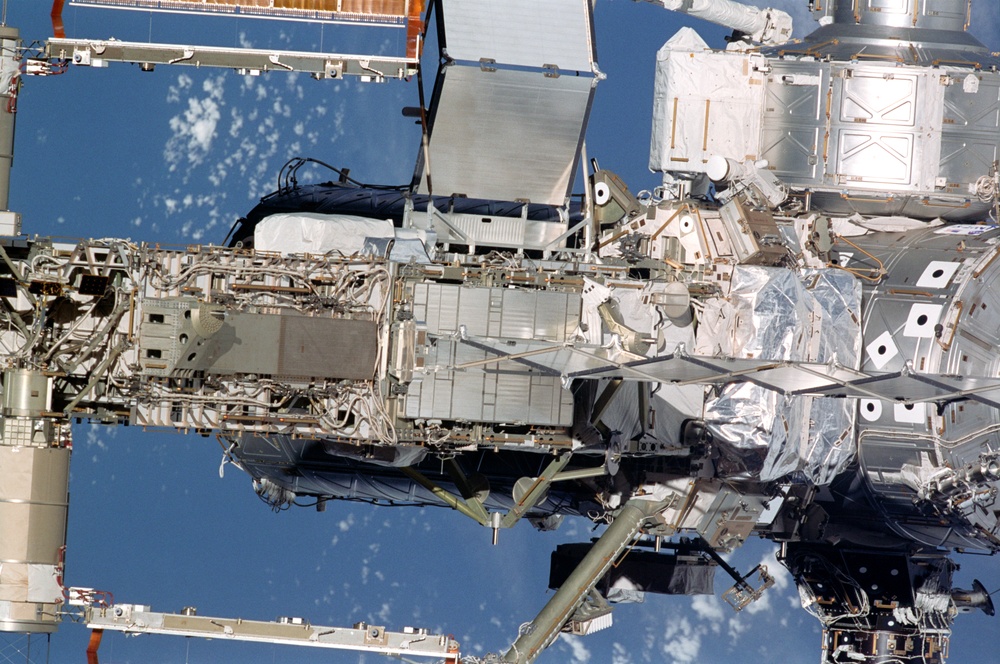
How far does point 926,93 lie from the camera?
74.4ft

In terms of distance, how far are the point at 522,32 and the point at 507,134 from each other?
1457 millimetres

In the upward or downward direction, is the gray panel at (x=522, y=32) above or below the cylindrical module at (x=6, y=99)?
above

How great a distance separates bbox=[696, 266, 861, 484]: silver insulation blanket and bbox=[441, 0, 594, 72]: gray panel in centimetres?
396

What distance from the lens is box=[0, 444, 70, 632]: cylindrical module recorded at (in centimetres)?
1930

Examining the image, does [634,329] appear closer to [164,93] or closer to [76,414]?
[76,414]

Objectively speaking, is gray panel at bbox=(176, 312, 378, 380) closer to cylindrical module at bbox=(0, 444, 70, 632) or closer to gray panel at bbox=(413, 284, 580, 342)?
gray panel at bbox=(413, 284, 580, 342)

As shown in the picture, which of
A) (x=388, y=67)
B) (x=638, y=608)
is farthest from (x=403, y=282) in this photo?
(x=638, y=608)

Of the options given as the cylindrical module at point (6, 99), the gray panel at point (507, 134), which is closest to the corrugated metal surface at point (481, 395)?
the gray panel at point (507, 134)

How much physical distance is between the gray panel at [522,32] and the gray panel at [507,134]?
26 cm

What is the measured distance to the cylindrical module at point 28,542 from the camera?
19.3 metres

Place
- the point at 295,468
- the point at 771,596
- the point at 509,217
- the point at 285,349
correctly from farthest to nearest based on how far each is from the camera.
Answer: the point at 771,596 < the point at 295,468 < the point at 509,217 < the point at 285,349

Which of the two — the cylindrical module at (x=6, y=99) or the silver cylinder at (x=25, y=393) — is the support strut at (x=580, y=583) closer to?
the silver cylinder at (x=25, y=393)

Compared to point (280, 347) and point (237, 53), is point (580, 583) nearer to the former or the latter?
point (280, 347)

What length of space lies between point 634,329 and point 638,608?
17.1m
